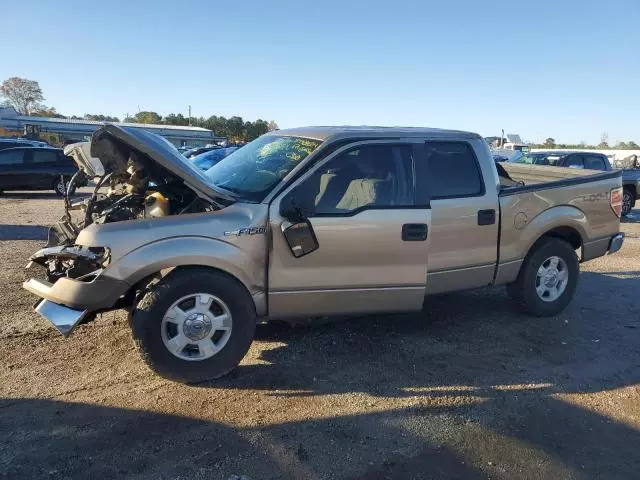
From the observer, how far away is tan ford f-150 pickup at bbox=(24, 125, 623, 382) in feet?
12.5

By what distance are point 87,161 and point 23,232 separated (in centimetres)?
645

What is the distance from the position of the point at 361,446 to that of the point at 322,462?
0.30 m

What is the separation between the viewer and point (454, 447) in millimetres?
3287

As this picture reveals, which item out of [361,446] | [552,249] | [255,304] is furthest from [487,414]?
[552,249]

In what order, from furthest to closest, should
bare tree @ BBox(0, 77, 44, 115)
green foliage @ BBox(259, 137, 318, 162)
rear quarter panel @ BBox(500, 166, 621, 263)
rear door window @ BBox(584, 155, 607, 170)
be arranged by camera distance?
bare tree @ BBox(0, 77, 44, 115)
rear door window @ BBox(584, 155, 607, 170)
rear quarter panel @ BBox(500, 166, 621, 263)
green foliage @ BBox(259, 137, 318, 162)

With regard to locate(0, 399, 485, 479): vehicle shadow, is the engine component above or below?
above

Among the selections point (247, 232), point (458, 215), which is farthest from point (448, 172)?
point (247, 232)

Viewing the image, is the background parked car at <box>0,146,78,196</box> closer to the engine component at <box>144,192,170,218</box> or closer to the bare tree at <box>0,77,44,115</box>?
the engine component at <box>144,192,170,218</box>

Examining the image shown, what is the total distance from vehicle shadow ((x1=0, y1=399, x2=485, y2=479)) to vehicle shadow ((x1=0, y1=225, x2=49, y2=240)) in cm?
661

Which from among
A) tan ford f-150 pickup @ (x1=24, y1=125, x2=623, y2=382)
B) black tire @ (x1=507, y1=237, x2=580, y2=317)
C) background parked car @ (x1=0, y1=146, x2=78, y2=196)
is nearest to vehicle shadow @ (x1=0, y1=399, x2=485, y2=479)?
tan ford f-150 pickup @ (x1=24, y1=125, x2=623, y2=382)

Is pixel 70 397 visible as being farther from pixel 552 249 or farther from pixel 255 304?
pixel 552 249

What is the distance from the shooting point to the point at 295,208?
411cm

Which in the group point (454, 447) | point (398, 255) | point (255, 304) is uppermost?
point (398, 255)

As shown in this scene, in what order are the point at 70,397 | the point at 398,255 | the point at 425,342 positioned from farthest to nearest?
the point at 425,342 < the point at 398,255 < the point at 70,397
